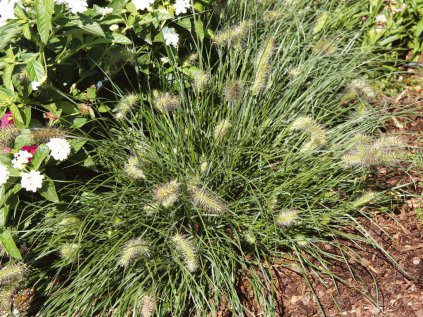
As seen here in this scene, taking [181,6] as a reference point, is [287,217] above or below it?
below

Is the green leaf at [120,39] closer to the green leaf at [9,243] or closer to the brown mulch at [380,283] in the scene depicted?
the green leaf at [9,243]

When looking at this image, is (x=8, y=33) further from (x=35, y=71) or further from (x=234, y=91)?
(x=234, y=91)

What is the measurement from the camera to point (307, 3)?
200 inches

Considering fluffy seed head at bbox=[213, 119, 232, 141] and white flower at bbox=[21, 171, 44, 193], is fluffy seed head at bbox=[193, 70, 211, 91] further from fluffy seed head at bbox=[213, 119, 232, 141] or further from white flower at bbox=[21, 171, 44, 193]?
white flower at bbox=[21, 171, 44, 193]

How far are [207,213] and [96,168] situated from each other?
27.6 inches

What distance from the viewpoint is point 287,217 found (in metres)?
3.24

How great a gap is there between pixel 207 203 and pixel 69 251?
862 millimetres

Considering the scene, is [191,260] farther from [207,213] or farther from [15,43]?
[15,43]

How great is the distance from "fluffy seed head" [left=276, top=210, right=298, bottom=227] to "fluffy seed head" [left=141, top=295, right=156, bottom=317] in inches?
31.2

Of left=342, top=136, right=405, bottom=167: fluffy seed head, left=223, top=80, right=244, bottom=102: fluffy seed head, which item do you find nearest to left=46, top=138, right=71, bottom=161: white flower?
left=223, top=80, right=244, bottom=102: fluffy seed head

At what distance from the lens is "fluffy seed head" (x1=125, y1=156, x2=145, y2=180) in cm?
330

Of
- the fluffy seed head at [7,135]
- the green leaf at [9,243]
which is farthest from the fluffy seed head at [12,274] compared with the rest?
the fluffy seed head at [7,135]

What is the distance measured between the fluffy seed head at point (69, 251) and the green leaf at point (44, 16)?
3.71 feet

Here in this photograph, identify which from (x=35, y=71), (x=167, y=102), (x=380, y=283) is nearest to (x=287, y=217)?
(x=380, y=283)
